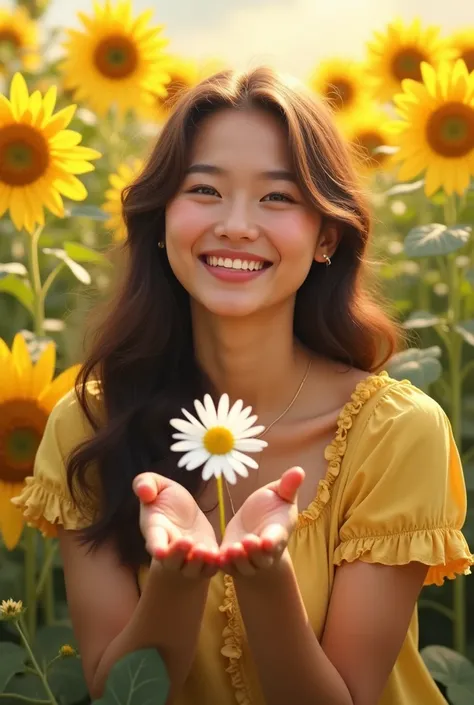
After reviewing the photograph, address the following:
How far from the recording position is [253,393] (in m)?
1.96

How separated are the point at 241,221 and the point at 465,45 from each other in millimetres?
1797

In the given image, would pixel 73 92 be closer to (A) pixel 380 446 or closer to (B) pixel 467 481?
(B) pixel 467 481

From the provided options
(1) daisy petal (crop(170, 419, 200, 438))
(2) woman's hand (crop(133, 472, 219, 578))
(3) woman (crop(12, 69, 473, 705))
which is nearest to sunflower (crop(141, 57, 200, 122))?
(3) woman (crop(12, 69, 473, 705))

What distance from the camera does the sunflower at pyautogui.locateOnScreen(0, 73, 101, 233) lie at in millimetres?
2375

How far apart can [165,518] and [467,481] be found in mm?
1353

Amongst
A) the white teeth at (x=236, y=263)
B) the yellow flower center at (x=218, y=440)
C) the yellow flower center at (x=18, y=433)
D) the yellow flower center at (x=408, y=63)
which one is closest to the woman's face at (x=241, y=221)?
the white teeth at (x=236, y=263)

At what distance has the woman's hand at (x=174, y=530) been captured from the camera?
4.45 ft

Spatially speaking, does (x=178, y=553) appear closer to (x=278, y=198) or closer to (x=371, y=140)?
(x=278, y=198)

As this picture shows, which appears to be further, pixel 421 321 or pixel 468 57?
pixel 468 57

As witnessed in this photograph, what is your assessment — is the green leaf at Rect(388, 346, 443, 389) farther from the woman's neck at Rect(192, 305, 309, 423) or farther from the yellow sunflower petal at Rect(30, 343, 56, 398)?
the yellow sunflower petal at Rect(30, 343, 56, 398)

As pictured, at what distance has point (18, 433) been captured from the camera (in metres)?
2.27

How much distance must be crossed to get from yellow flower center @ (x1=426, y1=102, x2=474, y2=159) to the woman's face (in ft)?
2.89

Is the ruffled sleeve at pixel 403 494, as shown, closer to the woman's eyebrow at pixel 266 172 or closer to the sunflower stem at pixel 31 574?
the woman's eyebrow at pixel 266 172

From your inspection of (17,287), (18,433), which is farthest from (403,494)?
(17,287)
